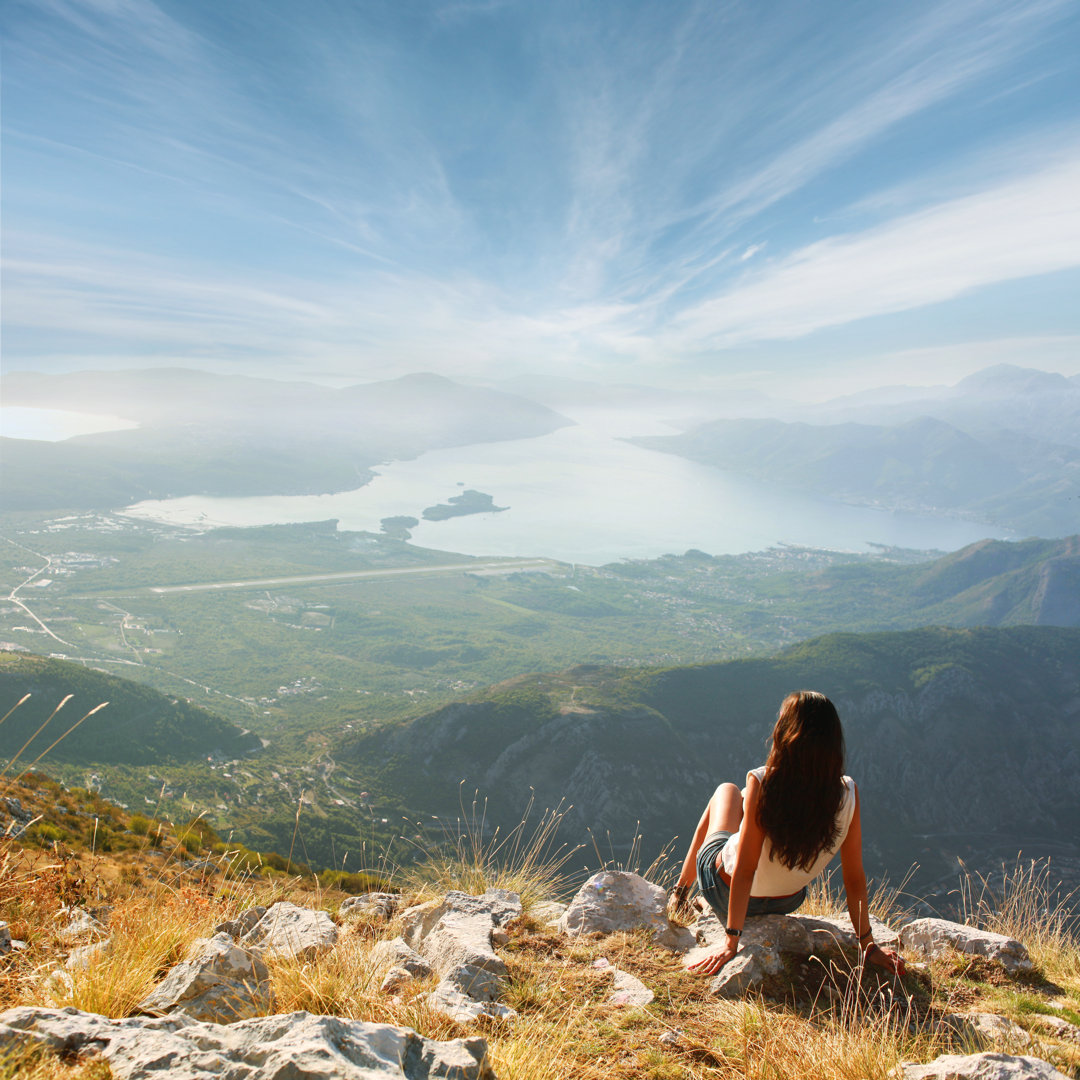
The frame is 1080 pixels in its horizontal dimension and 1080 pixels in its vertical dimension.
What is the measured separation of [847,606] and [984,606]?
3501 cm

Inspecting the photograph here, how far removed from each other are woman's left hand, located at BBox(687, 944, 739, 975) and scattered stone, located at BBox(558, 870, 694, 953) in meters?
0.54

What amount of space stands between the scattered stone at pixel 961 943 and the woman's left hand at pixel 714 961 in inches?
75.2

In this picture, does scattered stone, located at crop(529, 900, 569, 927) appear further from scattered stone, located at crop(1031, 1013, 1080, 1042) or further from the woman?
scattered stone, located at crop(1031, 1013, 1080, 1042)

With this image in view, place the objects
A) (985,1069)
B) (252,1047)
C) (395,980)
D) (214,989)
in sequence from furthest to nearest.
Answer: (395,980) < (214,989) < (985,1069) < (252,1047)

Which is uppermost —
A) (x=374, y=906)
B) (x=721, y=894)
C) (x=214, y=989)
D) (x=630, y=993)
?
(x=214, y=989)

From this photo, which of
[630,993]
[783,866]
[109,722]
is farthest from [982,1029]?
[109,722]

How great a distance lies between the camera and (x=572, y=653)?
137875 mm

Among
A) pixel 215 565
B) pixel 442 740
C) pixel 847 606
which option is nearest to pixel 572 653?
pixel 442 740

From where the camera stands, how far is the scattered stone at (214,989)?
323cm

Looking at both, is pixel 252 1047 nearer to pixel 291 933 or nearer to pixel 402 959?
pixel 402 959

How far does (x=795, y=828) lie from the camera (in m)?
4.18

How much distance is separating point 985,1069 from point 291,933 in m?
4.43

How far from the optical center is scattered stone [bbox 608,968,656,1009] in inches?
155

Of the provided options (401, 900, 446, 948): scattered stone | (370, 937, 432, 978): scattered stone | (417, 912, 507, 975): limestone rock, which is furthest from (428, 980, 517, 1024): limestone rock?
(401, 900, 446, 948): scattered stone
